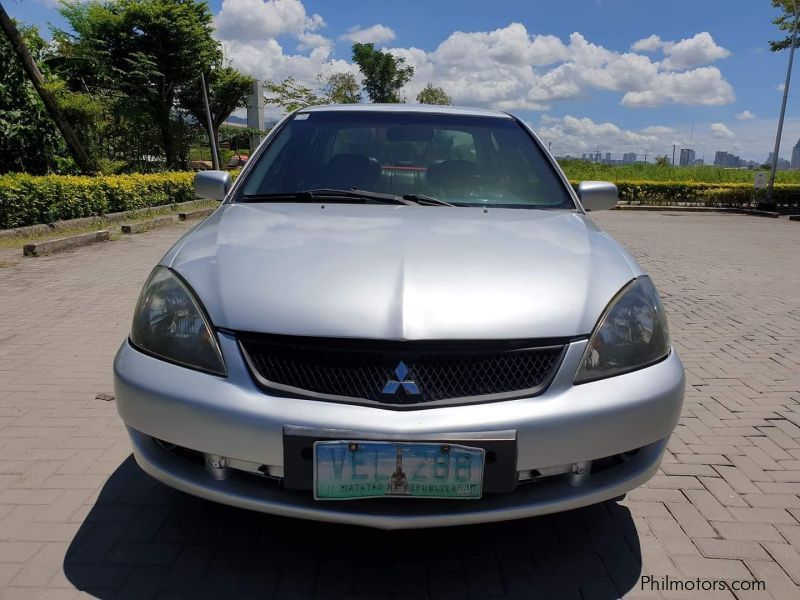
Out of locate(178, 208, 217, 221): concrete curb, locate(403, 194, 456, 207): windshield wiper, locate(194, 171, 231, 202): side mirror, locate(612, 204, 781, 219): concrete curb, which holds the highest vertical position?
locate(194, 171, 231, 202): side mirror

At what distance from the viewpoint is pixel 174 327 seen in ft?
6.33

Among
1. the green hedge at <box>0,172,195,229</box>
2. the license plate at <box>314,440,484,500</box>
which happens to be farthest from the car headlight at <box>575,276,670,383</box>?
the green hedge at <box>0,172,195,229</box>

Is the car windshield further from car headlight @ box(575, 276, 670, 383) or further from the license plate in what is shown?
the license plate

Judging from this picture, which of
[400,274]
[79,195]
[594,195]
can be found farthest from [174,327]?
[79,195]

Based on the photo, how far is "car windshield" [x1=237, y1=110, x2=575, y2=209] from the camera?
9.52ft

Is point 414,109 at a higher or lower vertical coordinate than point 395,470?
higher

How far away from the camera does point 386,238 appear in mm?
2199

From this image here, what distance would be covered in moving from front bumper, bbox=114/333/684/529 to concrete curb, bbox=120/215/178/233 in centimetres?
998

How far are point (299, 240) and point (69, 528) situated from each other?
1.34 meters

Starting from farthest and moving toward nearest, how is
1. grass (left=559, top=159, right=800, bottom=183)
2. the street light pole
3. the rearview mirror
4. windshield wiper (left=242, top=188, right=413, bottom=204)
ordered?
grass (left=559, top=159, right=800, bottom=183)
the street light pole
the rearview mirror
windshield wiper (left=242, top=188, right=413, bottom=204)

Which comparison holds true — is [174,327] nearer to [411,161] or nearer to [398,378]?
[398,378]

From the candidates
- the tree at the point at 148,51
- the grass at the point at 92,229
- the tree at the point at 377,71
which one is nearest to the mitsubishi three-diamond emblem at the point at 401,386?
the grass at the point at 92,229

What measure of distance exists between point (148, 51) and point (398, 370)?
2608 centimetres

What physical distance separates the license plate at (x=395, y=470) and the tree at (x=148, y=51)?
78.8 ft
